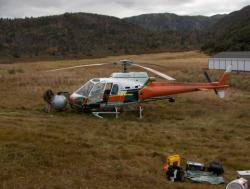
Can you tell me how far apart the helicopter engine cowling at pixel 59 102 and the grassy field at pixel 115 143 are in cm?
42

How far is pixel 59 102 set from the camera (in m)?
20.7

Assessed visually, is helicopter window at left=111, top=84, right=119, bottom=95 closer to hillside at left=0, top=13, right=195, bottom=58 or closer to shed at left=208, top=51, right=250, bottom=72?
shed at left=208, top=51, right=250, bottom=72

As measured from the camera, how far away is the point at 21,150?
1173 centimetres

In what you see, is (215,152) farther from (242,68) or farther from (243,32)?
(243,32)

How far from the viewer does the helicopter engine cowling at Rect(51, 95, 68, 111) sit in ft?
67.8

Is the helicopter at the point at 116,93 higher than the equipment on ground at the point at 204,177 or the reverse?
higher

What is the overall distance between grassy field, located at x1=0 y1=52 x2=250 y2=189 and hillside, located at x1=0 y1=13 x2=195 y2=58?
3476 inches

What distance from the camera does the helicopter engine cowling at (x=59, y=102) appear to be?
20673 millimetres

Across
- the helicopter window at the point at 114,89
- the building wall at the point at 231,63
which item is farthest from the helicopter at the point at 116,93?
the building wall at the point at 231,63

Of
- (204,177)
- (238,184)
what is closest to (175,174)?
(204,177)

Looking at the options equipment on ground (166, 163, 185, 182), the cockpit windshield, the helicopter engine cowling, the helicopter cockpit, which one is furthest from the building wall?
equipment on ground (166, 163, 185, 182)

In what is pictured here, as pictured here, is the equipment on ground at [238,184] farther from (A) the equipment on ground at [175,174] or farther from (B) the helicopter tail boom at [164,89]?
(B) the helicopter tail boom at [164,89]

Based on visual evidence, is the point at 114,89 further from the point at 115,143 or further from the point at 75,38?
the point at 75,38

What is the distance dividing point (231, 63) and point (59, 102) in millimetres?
40521
